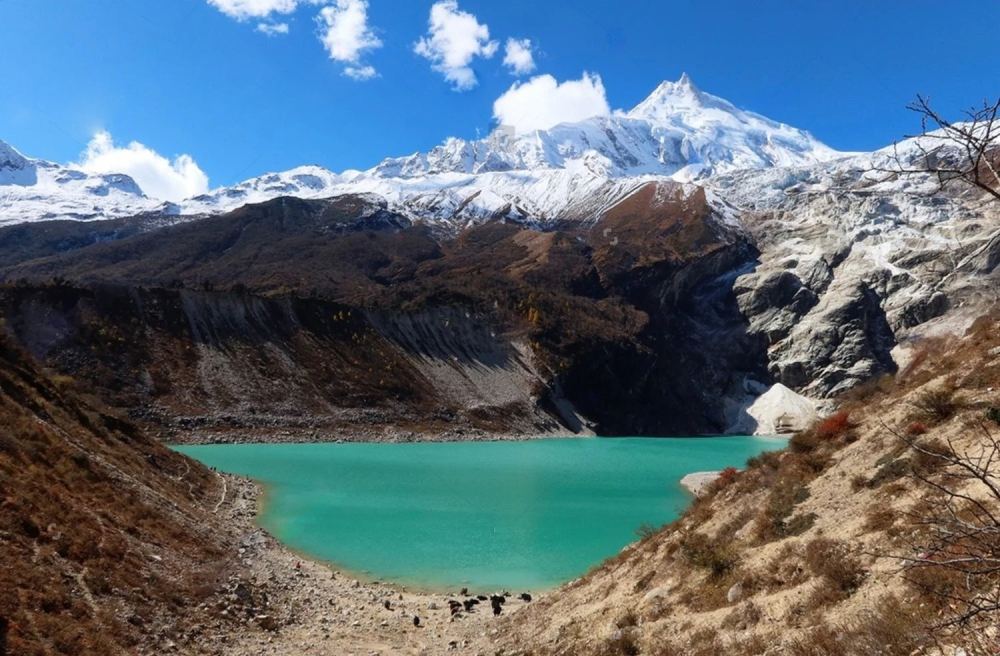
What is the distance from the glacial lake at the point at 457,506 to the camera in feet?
77.6

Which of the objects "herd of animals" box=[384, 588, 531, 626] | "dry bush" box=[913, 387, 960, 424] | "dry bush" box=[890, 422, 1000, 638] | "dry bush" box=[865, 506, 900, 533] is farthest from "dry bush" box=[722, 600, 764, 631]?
"herd of animals" box=[384, 588, 531, 626]

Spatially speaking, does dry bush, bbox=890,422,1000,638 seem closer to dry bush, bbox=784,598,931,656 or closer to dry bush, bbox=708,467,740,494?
dry bush, bbox=784,598,931,656

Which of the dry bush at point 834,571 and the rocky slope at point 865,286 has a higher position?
the rocky slope at point 865,286

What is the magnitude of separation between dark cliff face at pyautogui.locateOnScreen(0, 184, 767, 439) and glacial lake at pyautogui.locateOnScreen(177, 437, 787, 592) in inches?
477

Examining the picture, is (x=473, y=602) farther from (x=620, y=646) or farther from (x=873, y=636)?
(x=873, y=636)

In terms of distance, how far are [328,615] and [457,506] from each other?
18517mm

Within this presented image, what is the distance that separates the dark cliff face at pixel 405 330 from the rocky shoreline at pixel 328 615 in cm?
4656

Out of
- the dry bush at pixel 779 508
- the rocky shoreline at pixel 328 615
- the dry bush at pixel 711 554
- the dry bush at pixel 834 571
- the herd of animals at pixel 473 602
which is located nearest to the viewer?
the dry bush at pixel 834 571

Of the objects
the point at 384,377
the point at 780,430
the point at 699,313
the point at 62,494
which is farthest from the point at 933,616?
the point at 699,313

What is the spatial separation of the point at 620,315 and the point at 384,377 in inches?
2579

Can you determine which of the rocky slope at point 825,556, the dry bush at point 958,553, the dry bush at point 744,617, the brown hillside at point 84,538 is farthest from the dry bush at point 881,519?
the brown hillside at point 84,538

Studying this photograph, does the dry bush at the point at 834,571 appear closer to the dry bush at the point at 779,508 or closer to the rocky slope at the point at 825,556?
the rocky slope at the point at 825,556

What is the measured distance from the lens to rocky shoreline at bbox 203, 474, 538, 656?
44.4 feet

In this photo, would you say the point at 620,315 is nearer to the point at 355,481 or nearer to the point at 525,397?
the point at 525,397
